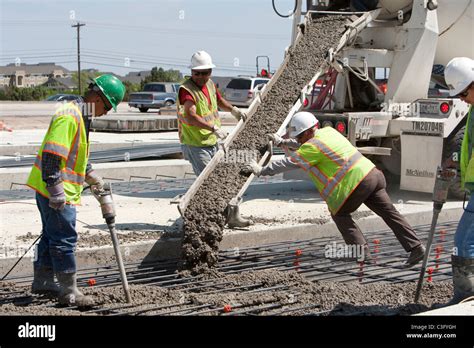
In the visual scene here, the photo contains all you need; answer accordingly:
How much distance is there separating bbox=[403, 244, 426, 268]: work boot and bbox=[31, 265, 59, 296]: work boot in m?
3.24

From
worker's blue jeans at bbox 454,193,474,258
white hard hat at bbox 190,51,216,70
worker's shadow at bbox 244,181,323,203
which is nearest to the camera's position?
worker's blue jeans at bbox 454,193,474,258

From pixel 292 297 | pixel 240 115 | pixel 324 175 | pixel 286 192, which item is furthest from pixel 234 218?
pixel 286 192

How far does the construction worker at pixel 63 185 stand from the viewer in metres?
6.12

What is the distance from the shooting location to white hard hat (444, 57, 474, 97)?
20.3 feet


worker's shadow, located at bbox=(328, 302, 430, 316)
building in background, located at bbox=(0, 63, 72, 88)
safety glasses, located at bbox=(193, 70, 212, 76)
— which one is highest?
safety glasses, located at bbox=(193, 70, 212, 76)

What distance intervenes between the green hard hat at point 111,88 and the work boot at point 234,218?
2.25 meters

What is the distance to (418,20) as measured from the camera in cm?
1153

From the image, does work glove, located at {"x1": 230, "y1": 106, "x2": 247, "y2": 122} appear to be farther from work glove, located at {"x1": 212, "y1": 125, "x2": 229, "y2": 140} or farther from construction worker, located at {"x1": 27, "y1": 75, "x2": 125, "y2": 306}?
construction worker, located at {"x1": 27, "y1": 75, "x2": 125, "y2": 306}

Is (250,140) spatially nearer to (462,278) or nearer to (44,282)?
(44,282)

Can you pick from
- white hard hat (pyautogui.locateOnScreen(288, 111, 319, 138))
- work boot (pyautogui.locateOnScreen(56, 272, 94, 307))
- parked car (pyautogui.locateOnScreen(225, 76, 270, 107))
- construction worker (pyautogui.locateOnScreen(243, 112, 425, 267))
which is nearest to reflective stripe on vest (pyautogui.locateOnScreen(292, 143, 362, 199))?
construction worker (pyautogui.locateOnScreen(243, 112, 425, 267))

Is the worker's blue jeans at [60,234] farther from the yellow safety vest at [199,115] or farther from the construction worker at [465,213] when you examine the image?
the yellow safety vest at [199,115]

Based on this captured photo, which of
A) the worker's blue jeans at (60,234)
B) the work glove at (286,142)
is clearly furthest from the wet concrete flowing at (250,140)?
the worker's blue jeans at (60,234)
